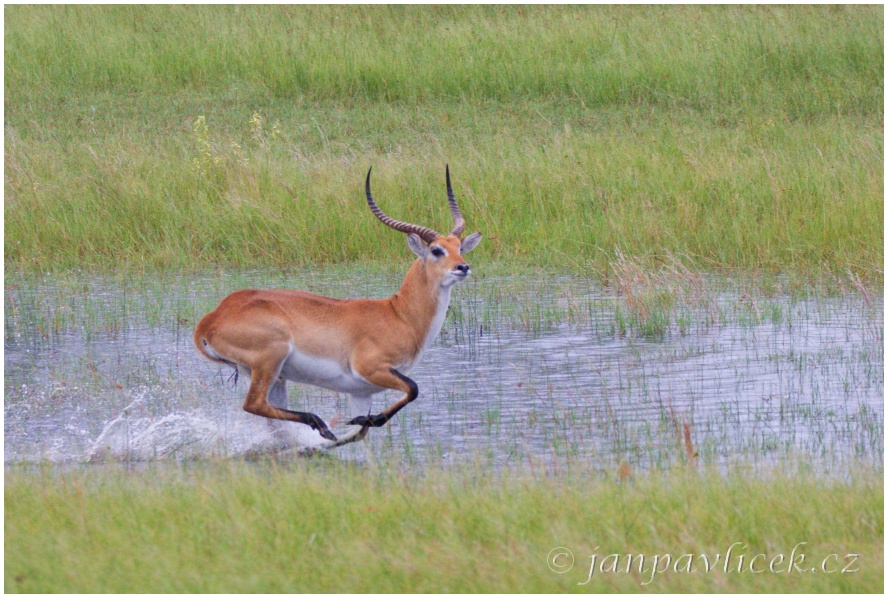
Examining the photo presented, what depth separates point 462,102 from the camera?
1585 cm

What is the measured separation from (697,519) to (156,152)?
9686 millimetres

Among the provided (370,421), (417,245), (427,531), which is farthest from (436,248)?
(427,531)

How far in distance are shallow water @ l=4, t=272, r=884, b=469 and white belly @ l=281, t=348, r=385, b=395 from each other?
0.24 metres

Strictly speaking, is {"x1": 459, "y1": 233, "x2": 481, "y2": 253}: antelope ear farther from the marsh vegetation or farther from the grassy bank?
Answer: the grassy bank

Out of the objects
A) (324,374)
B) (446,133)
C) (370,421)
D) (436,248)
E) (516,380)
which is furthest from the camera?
(446,133)

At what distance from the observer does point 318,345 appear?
20.7 ft

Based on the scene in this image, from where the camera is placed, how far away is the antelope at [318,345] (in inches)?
247

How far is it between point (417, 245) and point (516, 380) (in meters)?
1.07

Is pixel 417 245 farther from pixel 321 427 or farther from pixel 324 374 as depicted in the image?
pixel 321 427

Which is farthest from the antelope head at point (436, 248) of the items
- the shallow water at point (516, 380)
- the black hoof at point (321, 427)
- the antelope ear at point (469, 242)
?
the black hoof at point (321, 427)

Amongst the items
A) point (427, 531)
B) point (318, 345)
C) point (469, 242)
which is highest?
point (469, 242)

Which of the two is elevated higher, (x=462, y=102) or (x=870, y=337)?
(x=462, y=102)

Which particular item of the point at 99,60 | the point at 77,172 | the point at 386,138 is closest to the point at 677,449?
the point at 77,172

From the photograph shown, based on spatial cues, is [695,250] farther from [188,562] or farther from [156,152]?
[188,562]
